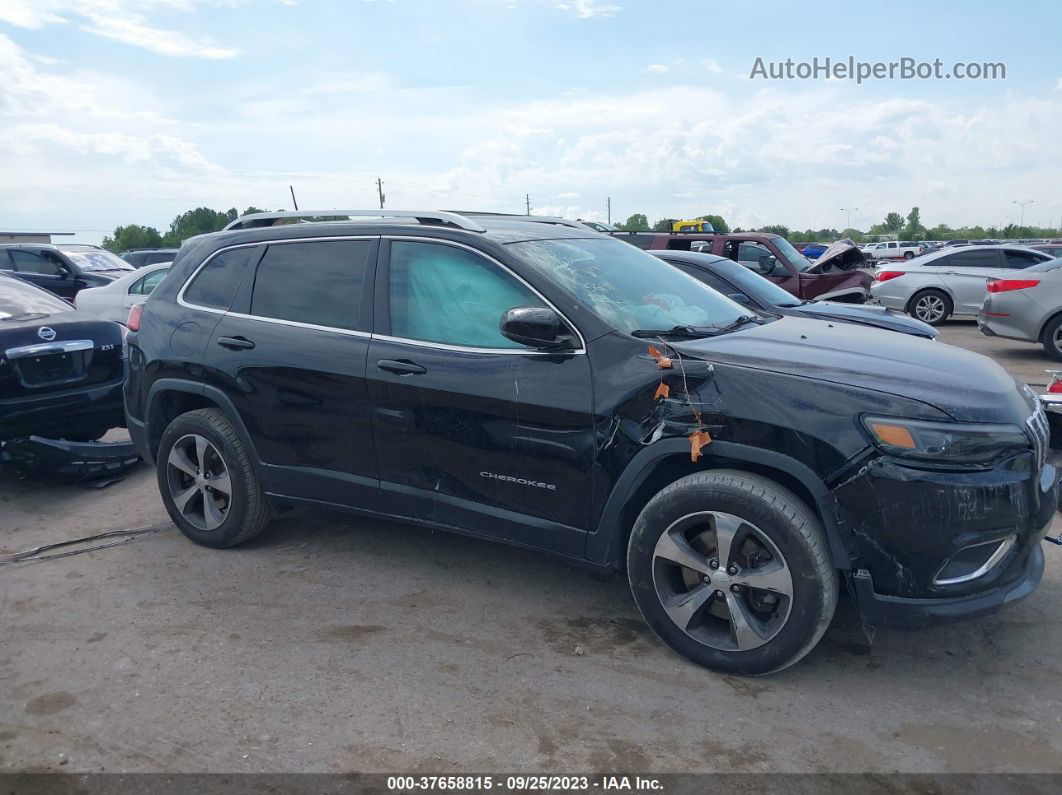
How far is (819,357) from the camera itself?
11.8 feet

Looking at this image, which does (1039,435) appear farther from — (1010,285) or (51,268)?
(51,268)

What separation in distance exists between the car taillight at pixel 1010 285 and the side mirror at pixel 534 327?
32.7ft

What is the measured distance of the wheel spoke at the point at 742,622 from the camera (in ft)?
11.3

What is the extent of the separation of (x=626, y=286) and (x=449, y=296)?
86 cm

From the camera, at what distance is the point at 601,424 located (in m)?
3.65

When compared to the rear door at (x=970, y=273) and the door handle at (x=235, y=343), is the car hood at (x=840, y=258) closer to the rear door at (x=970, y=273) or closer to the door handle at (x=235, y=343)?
the rear door at (x=970, y=273)

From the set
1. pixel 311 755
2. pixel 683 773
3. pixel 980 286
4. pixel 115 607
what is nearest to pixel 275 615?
pixel 115 607

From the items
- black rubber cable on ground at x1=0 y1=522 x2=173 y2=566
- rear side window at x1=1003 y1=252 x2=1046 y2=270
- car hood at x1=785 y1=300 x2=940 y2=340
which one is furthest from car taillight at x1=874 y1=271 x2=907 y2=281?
black rubber cable on ground at x1=0 y1=522 x2=173 y2=566

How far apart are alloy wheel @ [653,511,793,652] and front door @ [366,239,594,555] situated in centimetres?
44

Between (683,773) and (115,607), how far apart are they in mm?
2902

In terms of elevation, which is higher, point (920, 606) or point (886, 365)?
point (886, 365)

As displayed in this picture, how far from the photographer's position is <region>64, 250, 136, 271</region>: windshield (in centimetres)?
1711

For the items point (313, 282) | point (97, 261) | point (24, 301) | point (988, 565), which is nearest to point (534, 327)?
point (313, 282)

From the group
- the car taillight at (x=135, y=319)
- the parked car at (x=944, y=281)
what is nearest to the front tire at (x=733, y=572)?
the car taillight at (x=135, y=319)
